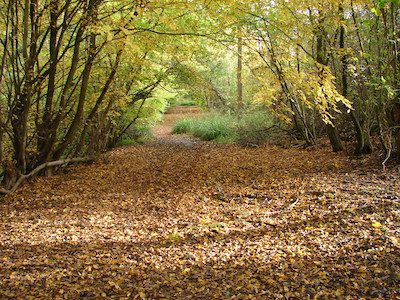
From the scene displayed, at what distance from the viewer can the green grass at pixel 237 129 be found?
39.7ft

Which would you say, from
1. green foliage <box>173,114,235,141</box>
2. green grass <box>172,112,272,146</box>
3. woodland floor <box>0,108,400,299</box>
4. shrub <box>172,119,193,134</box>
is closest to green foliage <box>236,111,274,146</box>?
green grass <box>172,112,272,146</box>

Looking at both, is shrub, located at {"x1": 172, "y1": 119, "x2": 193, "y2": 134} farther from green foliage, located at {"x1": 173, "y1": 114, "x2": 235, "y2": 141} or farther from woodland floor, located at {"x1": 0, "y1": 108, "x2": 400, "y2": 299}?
woodland floor, located at {"x1": 0, "y1": 108, "x2": 400, "y2": 299}

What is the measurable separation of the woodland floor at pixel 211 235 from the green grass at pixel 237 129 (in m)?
4.23

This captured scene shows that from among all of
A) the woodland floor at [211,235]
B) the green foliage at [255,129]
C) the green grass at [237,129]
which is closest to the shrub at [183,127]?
the green grass at [237,129]

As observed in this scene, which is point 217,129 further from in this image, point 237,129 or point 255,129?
point 255,129

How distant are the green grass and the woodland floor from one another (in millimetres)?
4231

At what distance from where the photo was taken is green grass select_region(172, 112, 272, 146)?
39.7ft

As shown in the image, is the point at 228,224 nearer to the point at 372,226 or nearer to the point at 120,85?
the point at 372,226

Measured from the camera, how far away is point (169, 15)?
7473mm

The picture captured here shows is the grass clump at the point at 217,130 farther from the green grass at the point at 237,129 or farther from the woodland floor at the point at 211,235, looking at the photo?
the woodland floor at the point at 211,235

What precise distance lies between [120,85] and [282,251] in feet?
24.0

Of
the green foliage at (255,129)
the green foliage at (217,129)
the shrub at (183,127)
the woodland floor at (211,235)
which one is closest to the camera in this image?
the woodland floor at (211,235)

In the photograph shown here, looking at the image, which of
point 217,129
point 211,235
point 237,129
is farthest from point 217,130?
point 211,235

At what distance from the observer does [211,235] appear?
4.60 m
